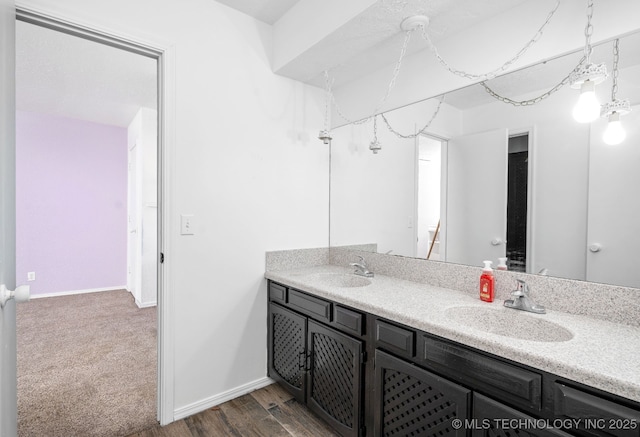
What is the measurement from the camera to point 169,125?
181 cm

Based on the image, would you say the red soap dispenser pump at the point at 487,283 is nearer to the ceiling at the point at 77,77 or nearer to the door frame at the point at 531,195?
the door frame at the point at 531,195

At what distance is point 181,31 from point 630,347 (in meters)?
2.44

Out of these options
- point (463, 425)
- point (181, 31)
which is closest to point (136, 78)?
point (181, 31)

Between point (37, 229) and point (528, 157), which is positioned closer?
point (528, 157)

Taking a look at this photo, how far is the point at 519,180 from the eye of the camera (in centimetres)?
159

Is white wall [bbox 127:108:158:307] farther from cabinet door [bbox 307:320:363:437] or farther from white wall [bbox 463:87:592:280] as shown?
white wall [bbox 463:87:592:280]

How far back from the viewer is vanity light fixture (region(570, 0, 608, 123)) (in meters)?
1.19

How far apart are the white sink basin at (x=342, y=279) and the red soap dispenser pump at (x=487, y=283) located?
732 mm

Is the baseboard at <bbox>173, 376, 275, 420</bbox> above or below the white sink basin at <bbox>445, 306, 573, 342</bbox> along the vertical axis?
below

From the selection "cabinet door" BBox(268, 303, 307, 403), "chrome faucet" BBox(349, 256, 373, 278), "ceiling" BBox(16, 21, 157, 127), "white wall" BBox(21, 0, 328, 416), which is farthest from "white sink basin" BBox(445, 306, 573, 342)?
"ceiling" BBox(16, 21, 157, 127)

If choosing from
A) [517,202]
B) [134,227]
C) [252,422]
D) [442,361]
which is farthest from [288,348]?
[134,227]

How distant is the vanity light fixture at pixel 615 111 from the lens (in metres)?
1.27

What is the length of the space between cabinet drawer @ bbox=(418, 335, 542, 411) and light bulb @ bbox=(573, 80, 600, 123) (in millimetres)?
1010

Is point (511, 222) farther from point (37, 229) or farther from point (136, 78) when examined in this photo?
point (37, 229)
